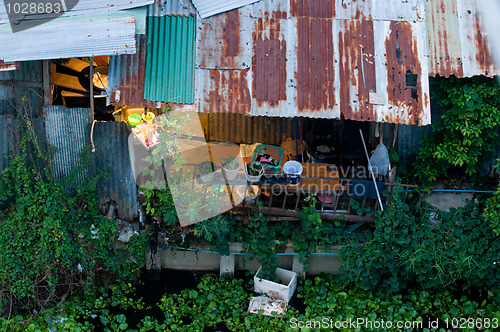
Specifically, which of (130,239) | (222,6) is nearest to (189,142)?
(130,239)

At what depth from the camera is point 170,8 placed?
822cm

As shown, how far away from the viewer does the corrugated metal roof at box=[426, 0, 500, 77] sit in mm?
8336

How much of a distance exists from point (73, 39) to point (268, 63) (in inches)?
116

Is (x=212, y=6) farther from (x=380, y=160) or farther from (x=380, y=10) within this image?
(x=380, y=160)

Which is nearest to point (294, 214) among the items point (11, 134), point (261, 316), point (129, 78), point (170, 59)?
point (261, 316)

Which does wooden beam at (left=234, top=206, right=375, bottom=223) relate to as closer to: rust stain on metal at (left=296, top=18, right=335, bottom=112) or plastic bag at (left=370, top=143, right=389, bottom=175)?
plastic bag at (left=370, top=143, right=389, bottom=175)

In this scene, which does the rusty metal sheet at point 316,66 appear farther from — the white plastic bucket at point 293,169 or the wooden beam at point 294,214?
the wooden beam at point 294,214

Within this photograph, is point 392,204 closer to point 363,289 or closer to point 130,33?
point 363,289

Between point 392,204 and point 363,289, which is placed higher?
point 392,204

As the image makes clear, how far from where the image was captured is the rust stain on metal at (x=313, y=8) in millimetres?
8359

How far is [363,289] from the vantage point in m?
9.77

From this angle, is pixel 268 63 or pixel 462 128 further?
pixel 462 128

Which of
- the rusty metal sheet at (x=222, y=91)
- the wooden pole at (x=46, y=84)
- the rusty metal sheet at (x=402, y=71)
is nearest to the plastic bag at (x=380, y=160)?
the rusty metal sheet at (x=402, y=71)

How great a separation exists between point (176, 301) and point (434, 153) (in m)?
5.45
